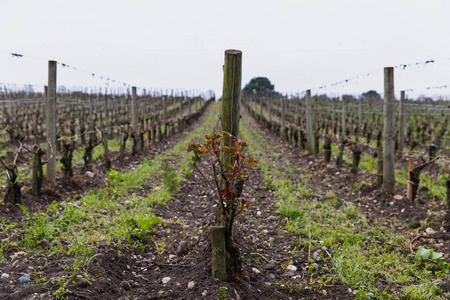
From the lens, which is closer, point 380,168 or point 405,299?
point 405,299

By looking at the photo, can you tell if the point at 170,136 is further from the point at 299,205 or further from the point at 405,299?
the point at 405,299

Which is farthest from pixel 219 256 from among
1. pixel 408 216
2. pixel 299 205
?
pixel 408 216

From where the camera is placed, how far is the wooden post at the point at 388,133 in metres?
5.65

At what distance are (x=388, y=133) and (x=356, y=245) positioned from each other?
2612mm

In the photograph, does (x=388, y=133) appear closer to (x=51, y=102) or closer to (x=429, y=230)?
(x=429, y=230)

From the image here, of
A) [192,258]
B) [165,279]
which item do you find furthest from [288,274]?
[165,279]

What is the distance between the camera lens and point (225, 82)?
298 cm

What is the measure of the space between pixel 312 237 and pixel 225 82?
2.36 meters

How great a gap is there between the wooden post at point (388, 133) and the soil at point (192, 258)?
9.9 inches

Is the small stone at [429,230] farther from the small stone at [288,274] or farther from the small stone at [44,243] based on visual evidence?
the small stone at [44,243]

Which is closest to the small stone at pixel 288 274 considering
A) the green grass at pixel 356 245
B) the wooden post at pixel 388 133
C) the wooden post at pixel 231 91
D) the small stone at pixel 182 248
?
the green grass at pixel 356 245

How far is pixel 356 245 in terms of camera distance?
3.93m

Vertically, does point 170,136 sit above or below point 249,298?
above

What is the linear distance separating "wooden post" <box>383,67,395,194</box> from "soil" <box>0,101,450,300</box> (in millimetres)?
251
